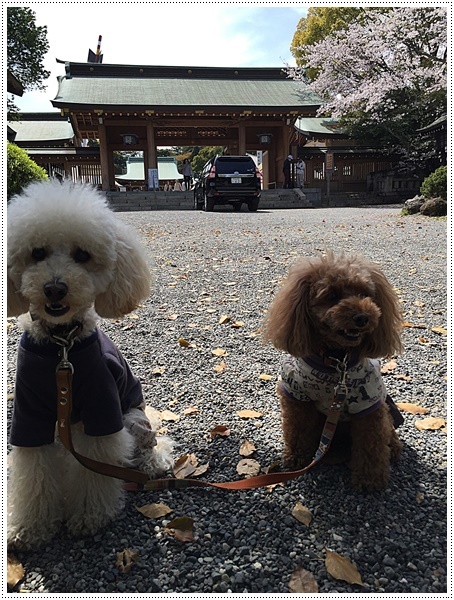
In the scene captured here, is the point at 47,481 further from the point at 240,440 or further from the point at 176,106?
the point at 176,106

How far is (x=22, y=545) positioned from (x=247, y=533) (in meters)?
0.95

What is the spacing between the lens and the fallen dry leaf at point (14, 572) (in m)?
A: 1.76

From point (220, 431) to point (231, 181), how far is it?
15150 millimetres

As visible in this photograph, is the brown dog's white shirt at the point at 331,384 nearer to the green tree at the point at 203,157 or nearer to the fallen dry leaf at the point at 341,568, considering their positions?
the fallen dry leaf at the point at 341,568

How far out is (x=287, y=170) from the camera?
85.0 ft

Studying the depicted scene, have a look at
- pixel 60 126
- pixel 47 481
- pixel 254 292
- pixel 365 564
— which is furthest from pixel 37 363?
pixel 60 126

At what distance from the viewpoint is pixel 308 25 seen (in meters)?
30.8

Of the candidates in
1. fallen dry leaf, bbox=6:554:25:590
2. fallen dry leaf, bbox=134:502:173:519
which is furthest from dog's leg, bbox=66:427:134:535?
fallen dry leaf, bbox=6:554:25:590

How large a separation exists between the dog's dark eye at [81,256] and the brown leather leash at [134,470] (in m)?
0.32

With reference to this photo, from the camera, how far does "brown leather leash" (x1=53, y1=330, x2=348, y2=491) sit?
6.06ft

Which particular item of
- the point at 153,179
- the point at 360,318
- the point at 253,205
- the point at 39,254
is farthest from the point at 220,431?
the point at 153,179

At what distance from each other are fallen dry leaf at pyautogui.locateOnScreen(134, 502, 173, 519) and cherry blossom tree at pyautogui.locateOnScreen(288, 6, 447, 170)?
22027 mm

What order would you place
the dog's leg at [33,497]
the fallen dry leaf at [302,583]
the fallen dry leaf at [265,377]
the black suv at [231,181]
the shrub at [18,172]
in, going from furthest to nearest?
the black suv at [231,181]
the shrub at [18,172]
the fallen dry leaf at [265,377]
the dog's leg at [33,497]
the fallen dry leaf at [302,583]

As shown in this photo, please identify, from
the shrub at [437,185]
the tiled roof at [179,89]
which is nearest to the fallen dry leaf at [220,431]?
the shrub at [437,185]
